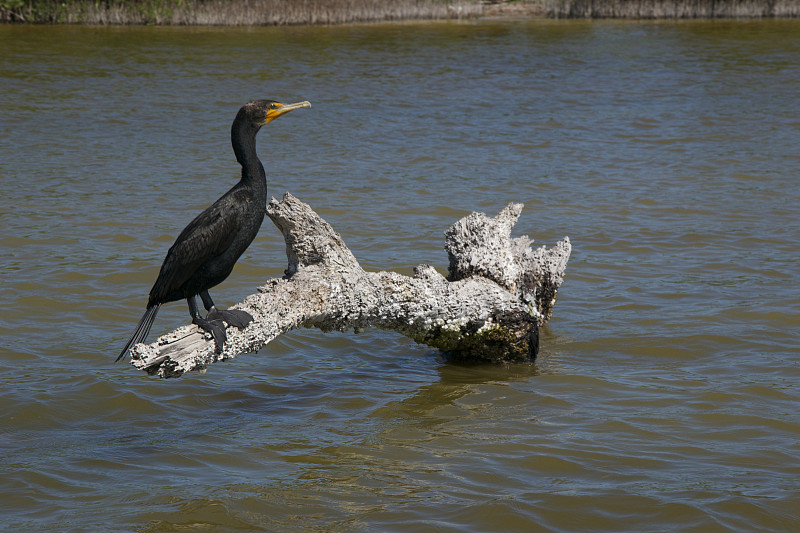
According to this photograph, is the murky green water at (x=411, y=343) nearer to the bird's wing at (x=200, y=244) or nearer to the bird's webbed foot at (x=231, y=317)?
the bird's webbed foot at (x=231, y=317)

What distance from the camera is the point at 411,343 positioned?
602cm

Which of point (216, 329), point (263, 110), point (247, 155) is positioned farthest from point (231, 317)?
point (263, 110)

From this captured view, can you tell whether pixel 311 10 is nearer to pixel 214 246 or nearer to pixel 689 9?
pixel 689 9

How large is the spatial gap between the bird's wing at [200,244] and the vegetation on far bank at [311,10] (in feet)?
74.0

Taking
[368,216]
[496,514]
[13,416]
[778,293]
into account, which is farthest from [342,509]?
[368,216]

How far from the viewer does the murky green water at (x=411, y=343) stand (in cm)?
392

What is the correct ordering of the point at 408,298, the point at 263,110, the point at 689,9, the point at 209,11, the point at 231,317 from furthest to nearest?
the point at 689,9
the point at 209,11
the point at 408,298
the point at 263,110
the point at 231,317

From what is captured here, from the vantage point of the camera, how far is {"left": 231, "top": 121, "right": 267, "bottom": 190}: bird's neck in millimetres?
4281

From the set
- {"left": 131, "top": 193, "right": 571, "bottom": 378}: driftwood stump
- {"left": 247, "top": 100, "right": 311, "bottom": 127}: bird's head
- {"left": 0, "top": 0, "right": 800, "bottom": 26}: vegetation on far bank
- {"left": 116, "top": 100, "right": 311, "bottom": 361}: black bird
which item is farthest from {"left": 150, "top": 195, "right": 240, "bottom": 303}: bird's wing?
{"left": 0, "top": 0, "right": 800, "bottom": 26}: vegetation on far bank

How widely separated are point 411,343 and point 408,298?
126cm

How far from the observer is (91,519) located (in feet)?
12.1

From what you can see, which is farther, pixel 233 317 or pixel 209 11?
pixel 209 11

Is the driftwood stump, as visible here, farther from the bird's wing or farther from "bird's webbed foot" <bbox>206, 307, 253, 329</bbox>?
the bird's wing

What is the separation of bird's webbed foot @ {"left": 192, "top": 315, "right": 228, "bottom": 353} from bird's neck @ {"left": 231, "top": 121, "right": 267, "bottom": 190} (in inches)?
29.3
